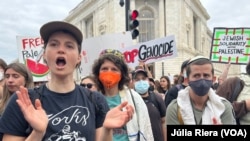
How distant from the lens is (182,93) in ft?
10.5

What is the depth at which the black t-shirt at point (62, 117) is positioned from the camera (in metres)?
2.08

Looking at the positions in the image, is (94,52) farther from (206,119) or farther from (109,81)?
(206,119)

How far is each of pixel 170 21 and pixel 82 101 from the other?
37533mm

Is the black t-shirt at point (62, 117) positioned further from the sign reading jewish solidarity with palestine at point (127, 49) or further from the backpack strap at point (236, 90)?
the sign reading jewish solidarity with palestine at point (127, 49)

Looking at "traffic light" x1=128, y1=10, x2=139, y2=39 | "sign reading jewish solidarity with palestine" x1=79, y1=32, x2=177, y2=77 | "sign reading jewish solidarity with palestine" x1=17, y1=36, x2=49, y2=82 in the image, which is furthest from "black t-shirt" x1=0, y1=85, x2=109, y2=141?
"traffic light" x1=128, y1=10, x2=139, y2=39

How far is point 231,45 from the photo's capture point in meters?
7.85

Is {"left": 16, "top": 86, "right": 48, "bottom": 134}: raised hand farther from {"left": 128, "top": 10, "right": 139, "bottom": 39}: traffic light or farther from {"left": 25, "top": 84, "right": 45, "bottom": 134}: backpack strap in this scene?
{"left": 128, "top": 10, "right": 139, "bottom": 39}: traffic light

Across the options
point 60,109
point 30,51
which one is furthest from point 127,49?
point 60,109

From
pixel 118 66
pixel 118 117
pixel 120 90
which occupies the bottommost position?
pixel 118 117

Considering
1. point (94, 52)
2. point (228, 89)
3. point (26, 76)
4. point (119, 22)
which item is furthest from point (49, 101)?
point (119, 22)

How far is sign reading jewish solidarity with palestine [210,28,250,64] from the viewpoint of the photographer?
7660 millimetres

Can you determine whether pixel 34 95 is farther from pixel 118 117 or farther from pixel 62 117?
pixel 118 117

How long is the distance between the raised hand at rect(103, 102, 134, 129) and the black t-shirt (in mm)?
88

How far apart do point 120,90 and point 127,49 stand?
12.7ft
